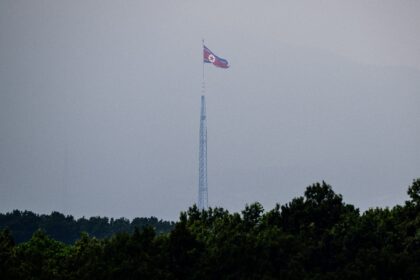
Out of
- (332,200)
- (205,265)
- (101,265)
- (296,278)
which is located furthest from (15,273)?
(332,200)

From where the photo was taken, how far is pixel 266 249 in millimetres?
85188

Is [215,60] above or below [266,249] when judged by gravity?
above

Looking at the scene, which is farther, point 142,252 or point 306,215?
point 306,215

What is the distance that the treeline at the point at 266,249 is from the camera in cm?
8344

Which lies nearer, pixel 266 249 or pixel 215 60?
pixel 266 249

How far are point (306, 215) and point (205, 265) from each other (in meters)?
12.8

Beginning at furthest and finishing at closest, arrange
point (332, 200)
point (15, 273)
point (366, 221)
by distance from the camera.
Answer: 1. point (332, 200)
2. point (366, 221)
3. point (15, 273)

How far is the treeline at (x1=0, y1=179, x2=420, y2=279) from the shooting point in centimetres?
8344

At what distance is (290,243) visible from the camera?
86750mm

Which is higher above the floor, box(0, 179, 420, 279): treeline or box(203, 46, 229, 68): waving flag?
box(203, 46, 229, 68): waving flag

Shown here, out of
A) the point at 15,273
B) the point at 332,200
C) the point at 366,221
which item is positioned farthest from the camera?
the point at 332,200

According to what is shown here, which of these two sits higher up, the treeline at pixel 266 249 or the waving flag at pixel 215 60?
the waving flag at pixel 215 60

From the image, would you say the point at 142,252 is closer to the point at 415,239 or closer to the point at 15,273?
the point at 15,273

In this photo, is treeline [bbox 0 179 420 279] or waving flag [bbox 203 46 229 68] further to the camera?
waving flag [bbox 203 46 229 68]
